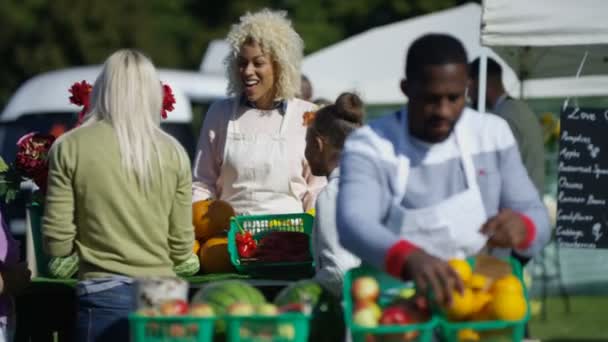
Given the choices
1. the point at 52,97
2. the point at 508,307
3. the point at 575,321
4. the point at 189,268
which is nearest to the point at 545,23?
the point at 189,268

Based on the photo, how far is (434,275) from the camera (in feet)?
13.1

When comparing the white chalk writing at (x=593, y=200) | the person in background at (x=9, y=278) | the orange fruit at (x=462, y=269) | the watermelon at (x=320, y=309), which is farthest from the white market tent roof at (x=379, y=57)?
the orange fruit at (x=462, y=269)

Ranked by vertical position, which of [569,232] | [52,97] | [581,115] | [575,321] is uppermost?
[52,97]

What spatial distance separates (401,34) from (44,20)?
1705 cm

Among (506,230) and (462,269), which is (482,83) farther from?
(462,269)

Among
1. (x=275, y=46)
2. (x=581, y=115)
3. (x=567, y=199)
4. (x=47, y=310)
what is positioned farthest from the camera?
(x=567, y=199)

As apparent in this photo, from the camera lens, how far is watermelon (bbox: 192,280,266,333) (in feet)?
14.5

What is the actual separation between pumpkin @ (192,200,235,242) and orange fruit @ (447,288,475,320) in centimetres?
280

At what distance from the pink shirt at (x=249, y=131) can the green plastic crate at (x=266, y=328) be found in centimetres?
276

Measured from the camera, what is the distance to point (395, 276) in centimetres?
409

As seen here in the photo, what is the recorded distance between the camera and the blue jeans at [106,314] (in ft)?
17.1

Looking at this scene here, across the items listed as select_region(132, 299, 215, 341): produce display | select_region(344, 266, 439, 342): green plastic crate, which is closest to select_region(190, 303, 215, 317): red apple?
select_region(132, 299, 215, 341): produce display

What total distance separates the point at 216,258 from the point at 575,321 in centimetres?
734

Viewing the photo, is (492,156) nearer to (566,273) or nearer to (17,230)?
(17,230)
